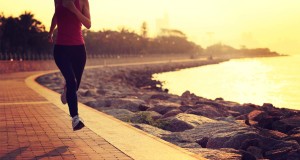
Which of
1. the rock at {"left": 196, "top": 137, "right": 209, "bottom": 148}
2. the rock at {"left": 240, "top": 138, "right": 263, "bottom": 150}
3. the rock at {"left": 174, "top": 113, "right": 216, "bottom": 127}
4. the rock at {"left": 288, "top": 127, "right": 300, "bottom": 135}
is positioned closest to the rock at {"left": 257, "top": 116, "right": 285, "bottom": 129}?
the rock at {"left": 288, "top": 127, "right": 300, "bottom": 135}

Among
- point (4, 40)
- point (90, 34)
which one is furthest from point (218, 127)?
point (90, 34)

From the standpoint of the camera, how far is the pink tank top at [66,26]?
571 cm

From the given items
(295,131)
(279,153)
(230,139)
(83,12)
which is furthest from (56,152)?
(295,131)

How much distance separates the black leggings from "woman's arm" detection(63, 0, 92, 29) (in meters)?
0.31

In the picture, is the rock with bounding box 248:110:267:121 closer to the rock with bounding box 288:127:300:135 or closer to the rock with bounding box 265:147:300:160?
the rock with bounding box 288:127:300:135

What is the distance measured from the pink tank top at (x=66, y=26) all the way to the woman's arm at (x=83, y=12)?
85 millimetres

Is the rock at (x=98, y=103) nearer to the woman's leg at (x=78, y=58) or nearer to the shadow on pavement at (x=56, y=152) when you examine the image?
the woman's leg at (x=78, y=58)

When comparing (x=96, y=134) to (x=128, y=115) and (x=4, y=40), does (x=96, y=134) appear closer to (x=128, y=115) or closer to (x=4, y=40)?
(x=128, y=115)

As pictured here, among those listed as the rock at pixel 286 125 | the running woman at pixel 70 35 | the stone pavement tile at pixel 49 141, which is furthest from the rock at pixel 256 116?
the running woman at pixel 70 35

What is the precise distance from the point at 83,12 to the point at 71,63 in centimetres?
65

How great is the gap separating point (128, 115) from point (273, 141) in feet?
11.9

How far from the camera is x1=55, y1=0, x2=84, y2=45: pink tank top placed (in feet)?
18.7

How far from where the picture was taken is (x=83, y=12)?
19.2 ft

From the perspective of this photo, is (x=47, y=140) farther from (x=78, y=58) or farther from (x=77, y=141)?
(x=78, y=58)
